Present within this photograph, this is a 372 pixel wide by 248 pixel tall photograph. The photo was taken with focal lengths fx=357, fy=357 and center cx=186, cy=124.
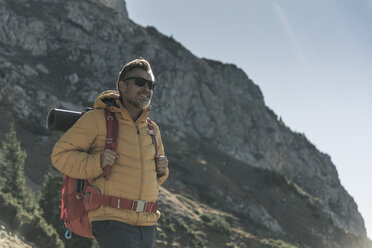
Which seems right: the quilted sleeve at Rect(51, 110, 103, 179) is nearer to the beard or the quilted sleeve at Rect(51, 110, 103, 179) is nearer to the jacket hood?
the jacket hood

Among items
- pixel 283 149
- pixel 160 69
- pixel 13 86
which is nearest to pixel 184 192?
pixel 13 86

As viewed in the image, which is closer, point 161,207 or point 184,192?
point 161,207

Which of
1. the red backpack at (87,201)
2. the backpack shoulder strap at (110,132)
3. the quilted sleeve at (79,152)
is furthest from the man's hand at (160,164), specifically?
the quilted sleeve at (79,152)

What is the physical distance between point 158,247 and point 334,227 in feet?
125

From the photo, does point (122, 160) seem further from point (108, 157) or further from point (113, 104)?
point (113, 104)

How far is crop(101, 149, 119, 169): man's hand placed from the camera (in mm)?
3104

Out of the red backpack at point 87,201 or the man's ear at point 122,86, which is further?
the man's ear at point 122,86

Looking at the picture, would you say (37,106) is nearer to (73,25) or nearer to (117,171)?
(73,25)

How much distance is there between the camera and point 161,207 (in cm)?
3114

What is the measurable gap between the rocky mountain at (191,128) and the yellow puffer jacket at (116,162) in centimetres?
2325

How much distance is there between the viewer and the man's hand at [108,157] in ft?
10.2

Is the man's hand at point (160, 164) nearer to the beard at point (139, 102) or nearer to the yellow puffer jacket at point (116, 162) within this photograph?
the yellow puffer jacket at point (116, 162)

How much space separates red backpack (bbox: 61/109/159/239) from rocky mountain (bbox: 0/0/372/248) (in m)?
23.2

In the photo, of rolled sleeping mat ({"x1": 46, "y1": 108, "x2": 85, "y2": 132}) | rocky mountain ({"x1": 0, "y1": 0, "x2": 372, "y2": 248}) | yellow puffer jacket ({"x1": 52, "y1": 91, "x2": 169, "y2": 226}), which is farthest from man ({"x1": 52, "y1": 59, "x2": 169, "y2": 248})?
rocky mountain ({"x1": 0, "y1": 0, "x2": 372, "y2": 248})
